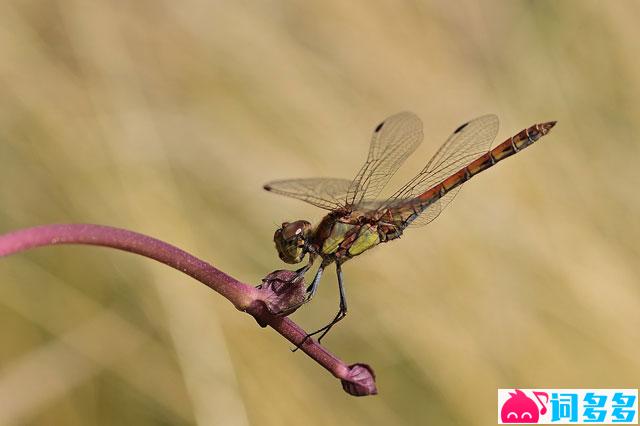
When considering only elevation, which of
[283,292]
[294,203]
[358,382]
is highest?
[294,203]

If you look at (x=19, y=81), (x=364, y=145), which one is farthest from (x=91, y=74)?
(x=364, y=145)

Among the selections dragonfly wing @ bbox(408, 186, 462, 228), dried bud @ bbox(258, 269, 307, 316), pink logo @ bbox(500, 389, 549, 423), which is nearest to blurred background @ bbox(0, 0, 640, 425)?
pink logo @ bbox(500, 389, 549, 423)

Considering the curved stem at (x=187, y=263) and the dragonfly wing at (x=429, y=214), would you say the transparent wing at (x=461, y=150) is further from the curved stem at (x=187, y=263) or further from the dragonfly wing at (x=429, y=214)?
the curved stem at (x=187, y=263)

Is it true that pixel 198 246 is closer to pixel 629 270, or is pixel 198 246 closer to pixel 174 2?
pixel 174 2

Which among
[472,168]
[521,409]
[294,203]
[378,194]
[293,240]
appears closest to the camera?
[293,240]

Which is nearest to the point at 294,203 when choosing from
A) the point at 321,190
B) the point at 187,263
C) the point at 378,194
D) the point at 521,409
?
the point at 521,409

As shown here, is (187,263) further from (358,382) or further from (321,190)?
(321,190)

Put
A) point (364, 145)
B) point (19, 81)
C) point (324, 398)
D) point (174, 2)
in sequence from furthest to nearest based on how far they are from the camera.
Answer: point (174, 2) → point (364, 145) → point (19, 81) → point (324, 398)
